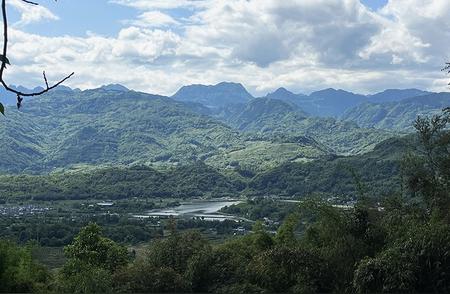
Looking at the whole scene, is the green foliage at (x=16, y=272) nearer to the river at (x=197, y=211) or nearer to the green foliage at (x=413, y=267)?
the green foliage at (x=413, y=267)

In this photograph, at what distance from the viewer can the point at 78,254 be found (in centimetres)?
4262

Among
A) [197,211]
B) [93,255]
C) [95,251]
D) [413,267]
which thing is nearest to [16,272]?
[93,255]

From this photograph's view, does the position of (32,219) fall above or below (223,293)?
below

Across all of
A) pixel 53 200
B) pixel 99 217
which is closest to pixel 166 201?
pixel 53 200

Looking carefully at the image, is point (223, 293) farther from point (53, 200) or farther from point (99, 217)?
point (53, 200)

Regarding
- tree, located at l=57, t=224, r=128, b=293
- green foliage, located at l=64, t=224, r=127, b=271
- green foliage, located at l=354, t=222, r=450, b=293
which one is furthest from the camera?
green foliage, located at l=64, t=224, r=127, b=271

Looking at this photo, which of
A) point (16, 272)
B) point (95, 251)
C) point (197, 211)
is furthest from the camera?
point (197, 211)

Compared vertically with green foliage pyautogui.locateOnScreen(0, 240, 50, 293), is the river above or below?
below

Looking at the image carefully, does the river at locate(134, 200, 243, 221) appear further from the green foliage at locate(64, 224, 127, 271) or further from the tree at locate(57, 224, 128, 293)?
the tree at locate(57, 224, 128, 293)

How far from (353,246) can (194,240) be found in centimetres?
932

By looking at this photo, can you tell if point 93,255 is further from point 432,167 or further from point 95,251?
point 432,167

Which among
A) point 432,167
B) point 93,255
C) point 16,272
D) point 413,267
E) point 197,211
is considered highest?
point 432,167

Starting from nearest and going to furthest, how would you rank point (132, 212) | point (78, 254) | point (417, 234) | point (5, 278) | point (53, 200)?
point (417, 234)
point (5, 278)
point (78, 254)
point (132, 212)
point (53, 200)

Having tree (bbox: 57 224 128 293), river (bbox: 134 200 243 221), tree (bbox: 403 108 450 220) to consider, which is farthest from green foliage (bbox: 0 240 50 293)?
river (bbox: 134 200 243 221)
